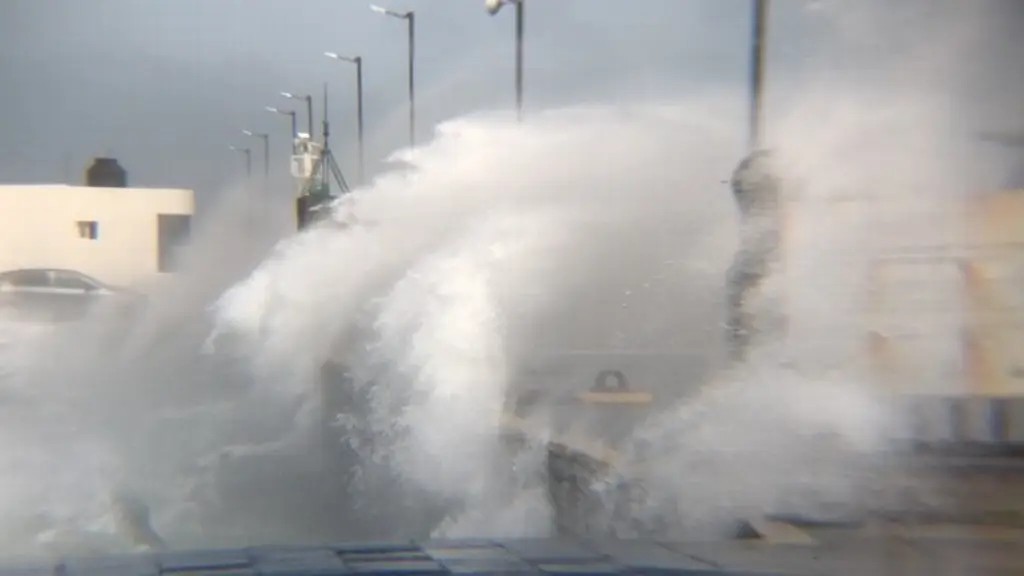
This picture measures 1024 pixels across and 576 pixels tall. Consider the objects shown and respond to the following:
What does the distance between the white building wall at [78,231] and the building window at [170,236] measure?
0.33ft

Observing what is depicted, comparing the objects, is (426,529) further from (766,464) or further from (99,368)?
(99,368)

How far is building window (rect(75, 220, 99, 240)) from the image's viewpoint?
13.4m

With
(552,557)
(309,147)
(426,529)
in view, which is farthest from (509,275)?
(552,557)

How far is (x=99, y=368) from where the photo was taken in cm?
1532

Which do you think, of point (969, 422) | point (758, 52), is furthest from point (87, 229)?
point (969, 422)

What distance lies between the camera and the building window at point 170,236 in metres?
14.2

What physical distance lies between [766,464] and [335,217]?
27.8 ft

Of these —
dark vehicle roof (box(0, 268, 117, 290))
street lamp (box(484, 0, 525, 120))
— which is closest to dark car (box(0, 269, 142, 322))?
dark vehicle roof (box(0, 268, 117, 290))

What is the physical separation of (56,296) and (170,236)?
1394 millimetres

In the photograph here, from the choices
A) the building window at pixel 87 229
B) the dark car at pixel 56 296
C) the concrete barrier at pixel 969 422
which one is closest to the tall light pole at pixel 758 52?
the concrete barrier at pixel 969 422

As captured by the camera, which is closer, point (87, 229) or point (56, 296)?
point (87, 229)

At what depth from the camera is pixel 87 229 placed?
44.8ft

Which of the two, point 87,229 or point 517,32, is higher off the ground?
point 517,32

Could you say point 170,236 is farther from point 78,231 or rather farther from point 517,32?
point 517,32
